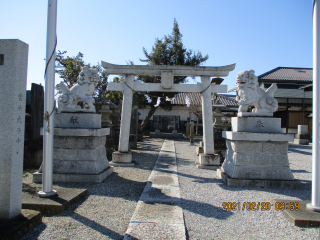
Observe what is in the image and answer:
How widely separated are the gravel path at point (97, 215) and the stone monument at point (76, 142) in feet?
0.90

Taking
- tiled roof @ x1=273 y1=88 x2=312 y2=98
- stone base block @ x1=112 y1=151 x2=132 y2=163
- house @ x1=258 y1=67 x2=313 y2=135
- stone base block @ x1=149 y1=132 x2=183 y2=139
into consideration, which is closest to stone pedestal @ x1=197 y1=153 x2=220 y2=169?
stone base block @ x1=112 y1=151 x2=132 y2=163

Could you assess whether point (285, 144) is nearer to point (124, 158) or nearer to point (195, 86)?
point (195, 86)

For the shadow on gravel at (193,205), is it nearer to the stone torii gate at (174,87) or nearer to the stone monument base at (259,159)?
the stone monument base at (259,159)

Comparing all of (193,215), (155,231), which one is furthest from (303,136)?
(155,231)

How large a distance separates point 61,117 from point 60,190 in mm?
1801

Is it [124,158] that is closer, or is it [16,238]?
[16,238]

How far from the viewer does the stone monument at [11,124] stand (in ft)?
7.73

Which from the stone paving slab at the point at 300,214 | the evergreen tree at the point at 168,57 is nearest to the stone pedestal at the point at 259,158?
the stone paving slab at the point at 300,214

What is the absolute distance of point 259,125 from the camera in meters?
4.49

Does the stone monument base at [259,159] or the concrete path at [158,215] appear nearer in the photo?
the concrete path at [158,215]

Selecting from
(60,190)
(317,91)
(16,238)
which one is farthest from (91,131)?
(317,91)

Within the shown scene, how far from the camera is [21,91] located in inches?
98.0

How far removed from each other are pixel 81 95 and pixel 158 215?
331 centimetres
